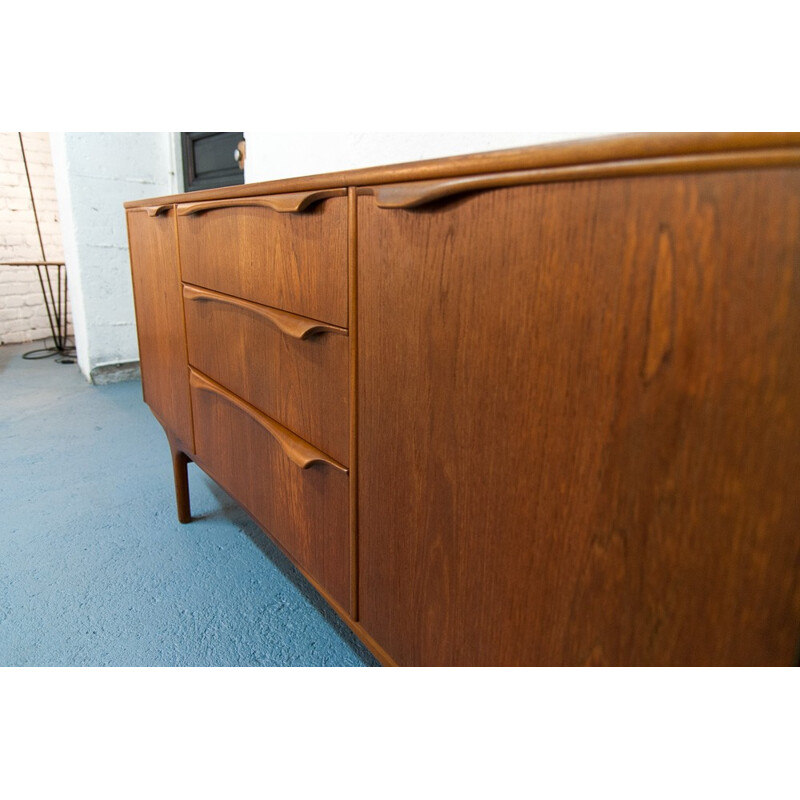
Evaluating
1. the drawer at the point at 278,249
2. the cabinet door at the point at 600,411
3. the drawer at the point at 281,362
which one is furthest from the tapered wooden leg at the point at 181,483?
the cabinet door at the point at 600,411

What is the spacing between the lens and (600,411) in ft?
1.58

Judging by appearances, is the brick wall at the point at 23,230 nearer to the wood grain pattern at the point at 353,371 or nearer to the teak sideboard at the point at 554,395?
the teak sideboard at the point at 554,395

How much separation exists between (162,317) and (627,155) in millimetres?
1301

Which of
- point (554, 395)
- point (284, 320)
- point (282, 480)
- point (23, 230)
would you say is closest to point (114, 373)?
point (23, 230)

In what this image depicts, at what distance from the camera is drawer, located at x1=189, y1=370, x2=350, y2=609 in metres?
0.88

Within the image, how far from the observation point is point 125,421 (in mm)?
2471

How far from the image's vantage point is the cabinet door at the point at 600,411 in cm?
40

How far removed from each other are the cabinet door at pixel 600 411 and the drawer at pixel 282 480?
208 millimetres

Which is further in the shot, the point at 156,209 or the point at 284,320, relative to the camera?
the point at 156,209

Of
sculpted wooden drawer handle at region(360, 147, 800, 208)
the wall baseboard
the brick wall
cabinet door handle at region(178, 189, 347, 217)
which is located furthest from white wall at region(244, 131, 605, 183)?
the brick wall

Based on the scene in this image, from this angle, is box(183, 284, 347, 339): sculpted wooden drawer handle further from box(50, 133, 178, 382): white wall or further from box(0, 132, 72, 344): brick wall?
box(0, 132, 72, 344): brick wall

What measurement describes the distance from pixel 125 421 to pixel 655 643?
2437 millimetres

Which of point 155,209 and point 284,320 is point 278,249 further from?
point 155,209

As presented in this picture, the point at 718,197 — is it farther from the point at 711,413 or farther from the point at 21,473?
the point at 21,473
